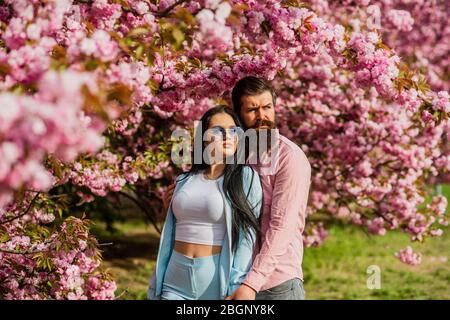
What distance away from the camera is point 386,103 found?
8.22 meters

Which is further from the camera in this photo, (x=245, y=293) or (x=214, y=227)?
(x=214, y=227)

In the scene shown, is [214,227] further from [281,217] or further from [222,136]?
[222,136]

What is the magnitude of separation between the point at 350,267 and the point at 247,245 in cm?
774

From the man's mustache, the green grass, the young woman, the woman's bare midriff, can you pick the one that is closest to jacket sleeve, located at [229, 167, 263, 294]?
the young woman

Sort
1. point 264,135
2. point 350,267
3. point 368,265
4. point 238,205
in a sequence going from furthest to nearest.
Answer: point 368,265, point 350,267, point 264,135, point 238,205

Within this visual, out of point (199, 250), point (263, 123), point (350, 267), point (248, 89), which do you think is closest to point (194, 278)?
point (199, 250)

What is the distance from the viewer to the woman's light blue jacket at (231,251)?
3061mm

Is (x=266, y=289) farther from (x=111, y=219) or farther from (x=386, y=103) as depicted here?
(x=111, y=219)

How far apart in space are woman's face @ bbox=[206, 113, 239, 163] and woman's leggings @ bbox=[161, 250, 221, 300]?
1.54ft

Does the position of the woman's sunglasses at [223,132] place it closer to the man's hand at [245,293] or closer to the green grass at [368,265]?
the man's hand at [245,293]

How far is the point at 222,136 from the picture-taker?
316 cm

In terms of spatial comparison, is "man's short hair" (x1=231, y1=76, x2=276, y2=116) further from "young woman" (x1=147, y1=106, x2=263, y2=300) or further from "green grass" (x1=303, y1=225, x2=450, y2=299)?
"green grass" (x1=303, y1=225, x2=450, y2=299)

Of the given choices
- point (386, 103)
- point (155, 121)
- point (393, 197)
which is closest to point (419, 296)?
point (393, 197)

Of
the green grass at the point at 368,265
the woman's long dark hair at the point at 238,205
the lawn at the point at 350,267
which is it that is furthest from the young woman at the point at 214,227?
the green grass at the point at 368,265
